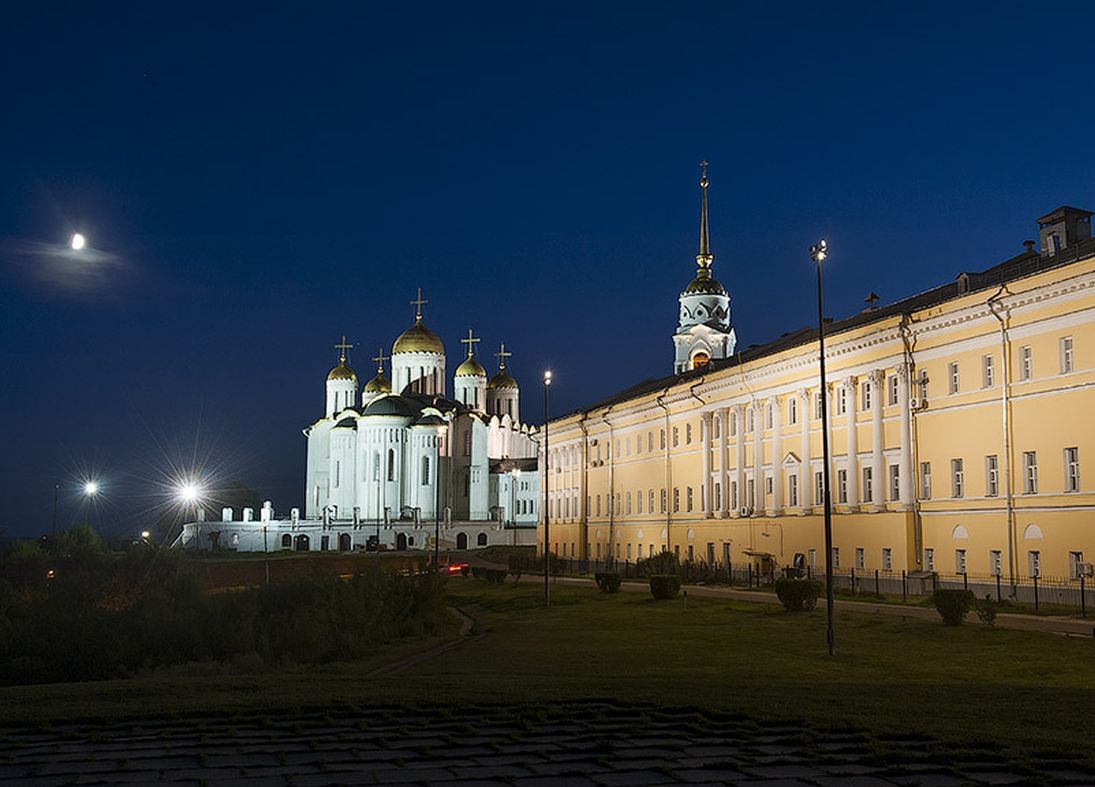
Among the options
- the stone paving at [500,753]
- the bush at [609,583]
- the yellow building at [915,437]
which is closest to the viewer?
the stone paving at [500,753]

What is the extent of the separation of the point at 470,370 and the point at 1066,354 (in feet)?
329

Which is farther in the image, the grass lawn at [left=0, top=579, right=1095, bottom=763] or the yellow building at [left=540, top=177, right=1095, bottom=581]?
the yellow building at [left=540, top=177, right=1095, bottom=581]

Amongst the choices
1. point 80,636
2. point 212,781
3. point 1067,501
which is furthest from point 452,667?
point 1067,501

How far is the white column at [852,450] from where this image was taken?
160 ft

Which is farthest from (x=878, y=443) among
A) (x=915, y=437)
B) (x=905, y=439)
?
(x=915, y=437)

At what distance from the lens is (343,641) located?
29469 mm

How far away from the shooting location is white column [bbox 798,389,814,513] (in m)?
52.7

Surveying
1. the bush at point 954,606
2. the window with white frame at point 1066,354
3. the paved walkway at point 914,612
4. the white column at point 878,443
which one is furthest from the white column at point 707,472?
the bush at point 954,606

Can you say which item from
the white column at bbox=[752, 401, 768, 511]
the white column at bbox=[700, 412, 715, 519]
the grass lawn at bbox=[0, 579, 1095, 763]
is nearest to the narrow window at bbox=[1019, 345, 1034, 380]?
the grass lawn at bbox=[0, 579, 1095, 763]

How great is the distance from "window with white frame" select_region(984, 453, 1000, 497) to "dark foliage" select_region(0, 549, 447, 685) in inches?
741

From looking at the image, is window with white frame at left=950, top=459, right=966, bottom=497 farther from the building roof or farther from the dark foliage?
the dark foliage

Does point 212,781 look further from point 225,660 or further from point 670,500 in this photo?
point 670,500

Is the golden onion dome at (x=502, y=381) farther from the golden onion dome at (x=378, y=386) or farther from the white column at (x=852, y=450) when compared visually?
the white column at (x=852, y=450)

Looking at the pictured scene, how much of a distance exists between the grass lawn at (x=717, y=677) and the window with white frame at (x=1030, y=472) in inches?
382
